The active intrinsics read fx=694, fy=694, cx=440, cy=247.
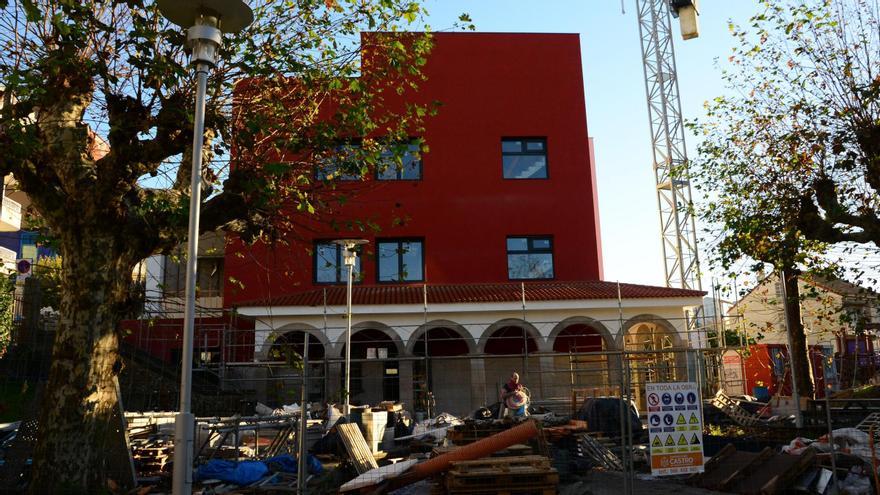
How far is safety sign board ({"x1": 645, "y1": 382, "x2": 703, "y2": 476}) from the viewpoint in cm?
741

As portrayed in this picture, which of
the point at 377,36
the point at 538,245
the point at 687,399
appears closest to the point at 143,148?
the point at 377,36

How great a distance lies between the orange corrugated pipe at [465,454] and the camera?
963 cm

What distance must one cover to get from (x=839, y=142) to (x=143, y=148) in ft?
40.1

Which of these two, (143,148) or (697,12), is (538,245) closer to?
(143,148)

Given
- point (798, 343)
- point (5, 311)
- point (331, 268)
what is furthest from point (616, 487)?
point (5, 311)

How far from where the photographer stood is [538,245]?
2684cm

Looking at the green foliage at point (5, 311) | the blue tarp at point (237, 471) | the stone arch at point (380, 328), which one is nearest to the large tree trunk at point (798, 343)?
the stone arch at point (380, 328)

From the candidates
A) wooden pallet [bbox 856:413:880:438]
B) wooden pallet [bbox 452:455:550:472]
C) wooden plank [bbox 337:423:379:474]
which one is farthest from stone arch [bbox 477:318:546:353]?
wooden pallet [bbox 452:455:550:472]

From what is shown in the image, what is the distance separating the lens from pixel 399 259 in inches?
1042

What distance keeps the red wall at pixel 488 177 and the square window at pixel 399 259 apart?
1.17 ft

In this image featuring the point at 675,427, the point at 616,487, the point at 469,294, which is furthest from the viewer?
the point at 469,294

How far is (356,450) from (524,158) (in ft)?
60.2

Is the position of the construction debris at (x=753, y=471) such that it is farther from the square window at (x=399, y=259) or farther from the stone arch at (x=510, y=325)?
the square window at (x=399, y=259)

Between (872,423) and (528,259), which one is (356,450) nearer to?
(872,423)
